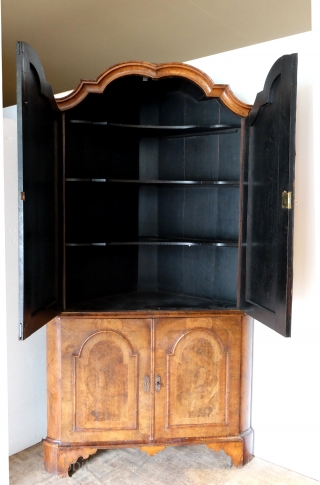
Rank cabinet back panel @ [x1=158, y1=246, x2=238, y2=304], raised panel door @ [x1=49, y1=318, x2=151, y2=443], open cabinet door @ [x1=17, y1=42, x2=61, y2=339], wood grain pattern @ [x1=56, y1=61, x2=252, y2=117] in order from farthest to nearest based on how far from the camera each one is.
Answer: cabinet back panel @ [x1=158, y1=246, x2=238, y2=304], raised panel door @ [x1=49, y1=318, x2=151, y2=443], wood grain pattern @ [x1=56, y1=61, x2=252, y2=117], open cabinet door @ [x1=17, y1=42, x2=61, y2=339]

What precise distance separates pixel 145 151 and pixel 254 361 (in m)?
1.34

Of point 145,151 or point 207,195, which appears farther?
point 145,151

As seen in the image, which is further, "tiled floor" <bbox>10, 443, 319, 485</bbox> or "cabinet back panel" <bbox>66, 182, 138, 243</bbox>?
"cabinet back panel" <bbox>66, 182, 138, 243</bbox>

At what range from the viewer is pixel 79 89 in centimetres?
199

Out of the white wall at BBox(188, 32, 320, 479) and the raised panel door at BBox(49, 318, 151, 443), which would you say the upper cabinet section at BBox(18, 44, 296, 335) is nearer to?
the raised panel door at BBox(49, 318, 151, 443)

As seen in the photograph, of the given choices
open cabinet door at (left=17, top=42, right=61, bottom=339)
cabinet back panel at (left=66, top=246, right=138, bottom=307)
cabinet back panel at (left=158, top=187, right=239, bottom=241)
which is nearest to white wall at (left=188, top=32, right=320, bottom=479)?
cabinet back panel at (left=158, top=187, right=239, bottom=241)

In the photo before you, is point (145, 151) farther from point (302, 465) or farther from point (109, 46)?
point (302, 465)

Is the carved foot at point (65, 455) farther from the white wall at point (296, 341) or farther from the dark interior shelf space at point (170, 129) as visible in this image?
the dark interior shelf space at point (170, 129)

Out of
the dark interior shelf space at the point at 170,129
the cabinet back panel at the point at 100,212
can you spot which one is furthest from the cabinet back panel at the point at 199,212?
the dark interior shelf space at the point at 170,129

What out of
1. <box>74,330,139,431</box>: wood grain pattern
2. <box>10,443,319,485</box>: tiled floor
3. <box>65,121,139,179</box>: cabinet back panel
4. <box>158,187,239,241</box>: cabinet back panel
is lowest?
<box>10,443,319,485</box>: tiled floor

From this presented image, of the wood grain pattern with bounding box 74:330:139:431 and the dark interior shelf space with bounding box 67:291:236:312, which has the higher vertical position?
the dark interior shelf space with bounding box 67:291:236:312

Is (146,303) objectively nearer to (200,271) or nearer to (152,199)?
(200,271)

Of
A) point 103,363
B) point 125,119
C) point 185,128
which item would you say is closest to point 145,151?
point 125,119

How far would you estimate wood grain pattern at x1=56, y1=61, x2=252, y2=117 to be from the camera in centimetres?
194
